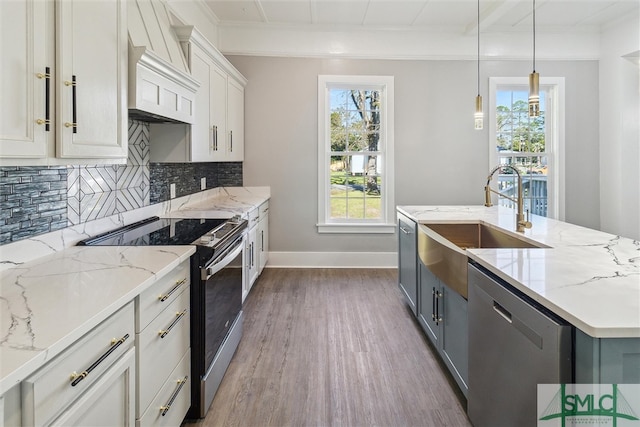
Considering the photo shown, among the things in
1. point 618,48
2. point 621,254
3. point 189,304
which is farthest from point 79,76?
point 618,48

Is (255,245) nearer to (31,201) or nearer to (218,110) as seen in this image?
(218,110)

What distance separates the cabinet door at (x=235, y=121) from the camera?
168 inches

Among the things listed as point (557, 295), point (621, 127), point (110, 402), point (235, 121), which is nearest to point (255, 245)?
point (235, 121)

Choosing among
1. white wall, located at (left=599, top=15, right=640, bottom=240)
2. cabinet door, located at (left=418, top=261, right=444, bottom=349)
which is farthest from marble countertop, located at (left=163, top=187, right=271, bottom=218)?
white wall, located at (left=599, top=15, right=640, bottom=240)

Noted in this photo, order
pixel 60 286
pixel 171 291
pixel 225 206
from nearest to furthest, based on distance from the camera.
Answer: pixel 60 286, pixel 171 291, pixel 225 206

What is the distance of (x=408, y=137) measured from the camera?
5.06 m

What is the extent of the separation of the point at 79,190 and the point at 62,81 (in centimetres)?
90

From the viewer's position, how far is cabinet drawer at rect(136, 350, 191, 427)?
154cm

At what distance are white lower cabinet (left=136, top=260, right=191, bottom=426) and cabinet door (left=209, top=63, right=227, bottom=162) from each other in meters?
2.09

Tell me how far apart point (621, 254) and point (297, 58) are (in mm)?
4112

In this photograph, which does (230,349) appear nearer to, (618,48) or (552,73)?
(552,73)

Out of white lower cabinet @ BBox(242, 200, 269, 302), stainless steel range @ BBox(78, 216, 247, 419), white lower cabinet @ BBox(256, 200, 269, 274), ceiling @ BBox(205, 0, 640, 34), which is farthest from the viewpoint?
white lower cabinet @ BBox(256, 200, 269, 274)

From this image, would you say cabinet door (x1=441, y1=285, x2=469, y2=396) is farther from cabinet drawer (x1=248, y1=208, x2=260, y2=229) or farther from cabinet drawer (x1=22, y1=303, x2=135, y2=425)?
cabinet drawer (x1=248, y1=208, x2=260, y2=229)

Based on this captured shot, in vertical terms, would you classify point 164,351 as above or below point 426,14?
below
